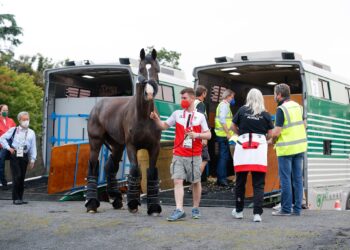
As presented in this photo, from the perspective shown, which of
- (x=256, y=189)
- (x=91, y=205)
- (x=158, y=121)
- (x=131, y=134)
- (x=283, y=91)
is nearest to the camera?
(x=256, y=189)

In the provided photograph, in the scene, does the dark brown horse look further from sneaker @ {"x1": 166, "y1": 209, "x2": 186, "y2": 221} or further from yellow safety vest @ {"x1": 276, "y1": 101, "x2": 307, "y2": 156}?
yellow safety vest @ {"x1": 276, "y1": 101, "x2": 307, "y2": 156}

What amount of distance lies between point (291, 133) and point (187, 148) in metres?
1.83

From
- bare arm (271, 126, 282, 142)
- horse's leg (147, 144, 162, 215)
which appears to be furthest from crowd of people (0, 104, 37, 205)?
bare arm (271, 126, 282, 142)

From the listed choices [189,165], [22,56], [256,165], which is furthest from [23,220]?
[22,56]

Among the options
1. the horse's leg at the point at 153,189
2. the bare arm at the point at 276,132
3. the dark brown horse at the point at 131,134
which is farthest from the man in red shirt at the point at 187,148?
the bare arm at the point at 276,132

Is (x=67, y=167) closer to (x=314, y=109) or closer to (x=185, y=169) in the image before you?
(x=185, y=169)

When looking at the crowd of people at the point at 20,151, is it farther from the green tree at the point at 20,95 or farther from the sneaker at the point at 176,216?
the green tree at the point at 20,95

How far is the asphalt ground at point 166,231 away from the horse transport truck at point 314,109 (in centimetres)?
182

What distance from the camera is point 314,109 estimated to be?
42.8ft

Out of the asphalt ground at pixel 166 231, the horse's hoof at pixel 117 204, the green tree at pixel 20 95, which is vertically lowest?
the asphalt ground at pixel 166 231

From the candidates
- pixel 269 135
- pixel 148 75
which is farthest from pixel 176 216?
pixel 148 75

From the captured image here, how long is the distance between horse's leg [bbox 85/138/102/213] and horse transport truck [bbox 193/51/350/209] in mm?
2908

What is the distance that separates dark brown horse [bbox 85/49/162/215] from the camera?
10.5 metres

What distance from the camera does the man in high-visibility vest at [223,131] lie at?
14461mm
